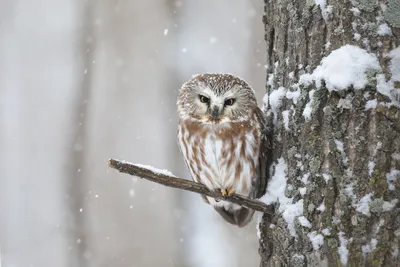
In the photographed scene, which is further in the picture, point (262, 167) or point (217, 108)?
point (217, 108)

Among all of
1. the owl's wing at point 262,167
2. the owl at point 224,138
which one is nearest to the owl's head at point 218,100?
the owl at point 224,138

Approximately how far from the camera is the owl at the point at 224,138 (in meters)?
3.25

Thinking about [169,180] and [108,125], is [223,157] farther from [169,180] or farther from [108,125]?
[108,125]

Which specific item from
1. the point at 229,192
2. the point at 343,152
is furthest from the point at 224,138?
the point at 343,152

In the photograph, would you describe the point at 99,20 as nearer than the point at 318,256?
No

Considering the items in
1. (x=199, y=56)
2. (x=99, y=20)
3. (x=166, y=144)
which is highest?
(x=99, y=20)

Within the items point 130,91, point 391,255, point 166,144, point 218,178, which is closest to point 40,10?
point 130,91

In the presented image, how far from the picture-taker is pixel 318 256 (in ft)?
8.48

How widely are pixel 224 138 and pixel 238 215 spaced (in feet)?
1.63

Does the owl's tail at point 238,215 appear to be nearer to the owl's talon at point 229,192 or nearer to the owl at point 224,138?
the owl at point 224,138

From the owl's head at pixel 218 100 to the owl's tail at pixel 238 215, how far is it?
528 mm

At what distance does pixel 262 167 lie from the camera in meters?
3.20

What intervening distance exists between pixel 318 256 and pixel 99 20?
386 inches

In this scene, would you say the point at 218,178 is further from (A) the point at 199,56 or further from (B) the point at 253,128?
(A) the point at 199,56
